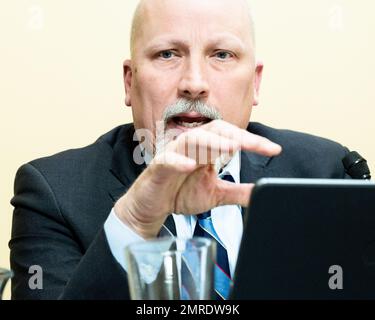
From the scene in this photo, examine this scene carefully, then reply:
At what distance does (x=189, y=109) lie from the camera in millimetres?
1331

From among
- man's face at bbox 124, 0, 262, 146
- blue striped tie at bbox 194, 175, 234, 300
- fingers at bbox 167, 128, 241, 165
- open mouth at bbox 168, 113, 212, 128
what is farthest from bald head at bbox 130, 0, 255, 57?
fingers at bbox 167, 128, 241, 165

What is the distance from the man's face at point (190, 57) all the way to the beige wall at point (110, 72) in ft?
1.46

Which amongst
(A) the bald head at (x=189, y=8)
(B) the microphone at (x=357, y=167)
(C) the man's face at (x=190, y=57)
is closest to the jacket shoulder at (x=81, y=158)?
(C) the man's face at (x=190, y=57)

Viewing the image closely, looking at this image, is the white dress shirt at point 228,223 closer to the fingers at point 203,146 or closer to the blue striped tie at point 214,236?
the blue striped tie at point 214,236

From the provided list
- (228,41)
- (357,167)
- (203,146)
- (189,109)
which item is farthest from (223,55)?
(203,146)

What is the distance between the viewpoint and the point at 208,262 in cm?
65

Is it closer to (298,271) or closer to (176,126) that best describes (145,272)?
(298,271)

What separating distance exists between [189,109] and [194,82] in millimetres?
61

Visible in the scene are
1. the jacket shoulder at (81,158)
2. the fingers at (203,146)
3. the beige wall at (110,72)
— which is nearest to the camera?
the fingers at (203,146)

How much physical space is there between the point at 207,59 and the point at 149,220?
0.57m

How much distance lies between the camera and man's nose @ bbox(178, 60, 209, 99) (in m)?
1.34

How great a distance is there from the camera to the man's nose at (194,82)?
1344mm

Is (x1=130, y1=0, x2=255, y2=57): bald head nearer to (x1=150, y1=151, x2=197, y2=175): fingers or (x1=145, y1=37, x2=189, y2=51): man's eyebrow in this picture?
(x1=145, y1=37, x2=189, y2=51): man's eyebrow

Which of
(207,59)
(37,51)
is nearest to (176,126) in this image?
(207,59)
